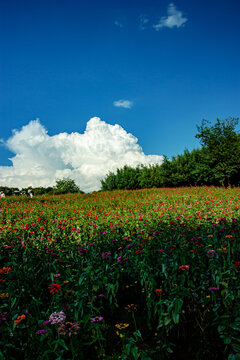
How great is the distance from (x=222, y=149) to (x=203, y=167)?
2411mm

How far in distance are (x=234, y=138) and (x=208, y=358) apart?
2232 cm

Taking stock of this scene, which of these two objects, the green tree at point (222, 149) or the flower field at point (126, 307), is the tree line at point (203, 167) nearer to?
the green tree at point (222, 149)

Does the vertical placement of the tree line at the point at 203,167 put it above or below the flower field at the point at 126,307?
above

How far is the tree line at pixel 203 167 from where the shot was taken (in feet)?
66.4

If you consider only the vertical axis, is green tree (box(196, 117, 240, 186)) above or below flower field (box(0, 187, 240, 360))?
above

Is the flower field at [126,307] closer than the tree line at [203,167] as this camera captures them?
Yes

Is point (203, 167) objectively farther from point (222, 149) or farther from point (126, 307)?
point (126, 307)

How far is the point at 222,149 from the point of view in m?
20.4

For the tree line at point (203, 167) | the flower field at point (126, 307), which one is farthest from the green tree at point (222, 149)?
the flower field at point (126, 307)

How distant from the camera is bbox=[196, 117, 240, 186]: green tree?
20.0m

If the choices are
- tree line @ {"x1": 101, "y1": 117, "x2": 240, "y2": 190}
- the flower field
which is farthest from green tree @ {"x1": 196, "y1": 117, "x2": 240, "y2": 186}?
the flower field

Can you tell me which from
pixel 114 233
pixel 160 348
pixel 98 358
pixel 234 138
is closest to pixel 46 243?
pixel 114 233

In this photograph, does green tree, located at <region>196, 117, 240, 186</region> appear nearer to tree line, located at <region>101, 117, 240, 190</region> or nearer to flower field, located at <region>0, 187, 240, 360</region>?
tree line, located at <region>101, 117, 240, 190</region>

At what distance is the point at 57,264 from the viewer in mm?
3186
